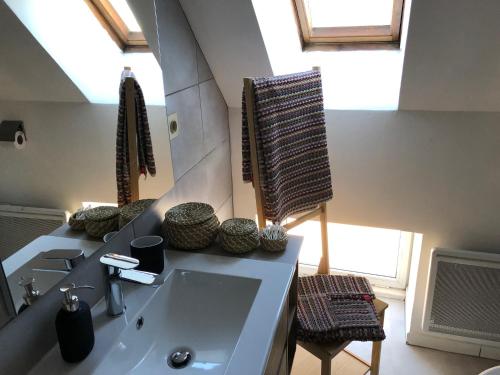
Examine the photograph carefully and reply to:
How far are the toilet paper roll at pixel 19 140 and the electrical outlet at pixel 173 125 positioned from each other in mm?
620

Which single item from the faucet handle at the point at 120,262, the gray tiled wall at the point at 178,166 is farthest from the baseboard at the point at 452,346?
the faucet handle at the point at 120,262

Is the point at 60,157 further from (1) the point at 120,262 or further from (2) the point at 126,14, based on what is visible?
(2) the point at 126,14

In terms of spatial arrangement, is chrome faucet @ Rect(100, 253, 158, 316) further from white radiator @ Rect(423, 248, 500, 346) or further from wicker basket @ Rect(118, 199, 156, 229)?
white radiator @ Rect(423, 248, 500, 346)

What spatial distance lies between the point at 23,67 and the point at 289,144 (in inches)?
37.9

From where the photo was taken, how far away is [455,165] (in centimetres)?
184

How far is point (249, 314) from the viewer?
1046 mm

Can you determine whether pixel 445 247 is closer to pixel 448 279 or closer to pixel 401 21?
pixel 448 279

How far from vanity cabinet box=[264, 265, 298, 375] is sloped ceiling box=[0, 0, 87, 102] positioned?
764mm

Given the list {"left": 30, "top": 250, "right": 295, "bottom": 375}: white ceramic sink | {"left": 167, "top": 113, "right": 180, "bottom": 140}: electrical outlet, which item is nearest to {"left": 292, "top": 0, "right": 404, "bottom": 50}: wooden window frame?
{"left": 167, "top": 113, "right": 180, "bottom": 140}: electrical outlet

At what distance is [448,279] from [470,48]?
3.43 ft

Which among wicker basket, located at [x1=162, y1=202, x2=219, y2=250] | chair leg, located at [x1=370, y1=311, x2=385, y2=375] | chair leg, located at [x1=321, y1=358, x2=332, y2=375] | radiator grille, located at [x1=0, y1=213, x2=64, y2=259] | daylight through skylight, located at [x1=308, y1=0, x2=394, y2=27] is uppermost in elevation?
daylight through skylight, located at [x1=308, y1=0, x2=394, y2=27]

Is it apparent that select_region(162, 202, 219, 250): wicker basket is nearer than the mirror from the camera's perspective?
No

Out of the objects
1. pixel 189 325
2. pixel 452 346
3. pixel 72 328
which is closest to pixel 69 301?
pixel 72 328

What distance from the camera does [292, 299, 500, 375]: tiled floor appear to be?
2.05m
